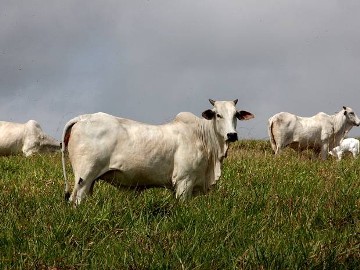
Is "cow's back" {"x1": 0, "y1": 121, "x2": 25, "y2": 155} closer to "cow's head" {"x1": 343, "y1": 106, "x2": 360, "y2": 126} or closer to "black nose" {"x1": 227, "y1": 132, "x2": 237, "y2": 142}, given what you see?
"cow's head" {"x1": 343, "y1": 106, "x2": 360, "y2": 126}

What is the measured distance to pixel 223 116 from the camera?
26.5 feet

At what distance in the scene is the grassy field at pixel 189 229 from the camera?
438 centimetres

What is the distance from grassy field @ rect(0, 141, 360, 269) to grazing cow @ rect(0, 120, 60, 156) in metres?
9.24

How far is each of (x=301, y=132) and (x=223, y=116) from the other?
1020 cm

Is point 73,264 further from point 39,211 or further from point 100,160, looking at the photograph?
point 100,160

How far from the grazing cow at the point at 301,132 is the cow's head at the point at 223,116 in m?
9.59

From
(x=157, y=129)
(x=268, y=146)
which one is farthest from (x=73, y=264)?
(x=268, y=146)

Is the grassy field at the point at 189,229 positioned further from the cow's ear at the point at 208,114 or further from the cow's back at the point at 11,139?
the cow's back at the point at 11,139

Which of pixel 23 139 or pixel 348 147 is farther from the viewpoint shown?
pixel 348 147

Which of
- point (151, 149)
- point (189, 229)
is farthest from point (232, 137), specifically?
point (189, 229)

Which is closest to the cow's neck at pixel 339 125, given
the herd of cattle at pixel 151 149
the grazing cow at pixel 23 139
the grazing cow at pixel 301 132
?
the grazing cow at pixel 301 132

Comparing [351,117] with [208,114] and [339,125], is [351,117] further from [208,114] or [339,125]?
[208,114]

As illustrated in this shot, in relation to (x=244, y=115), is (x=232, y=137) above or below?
below

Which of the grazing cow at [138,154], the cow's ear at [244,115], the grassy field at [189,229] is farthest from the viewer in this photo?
the cow's ear at [244,115]
